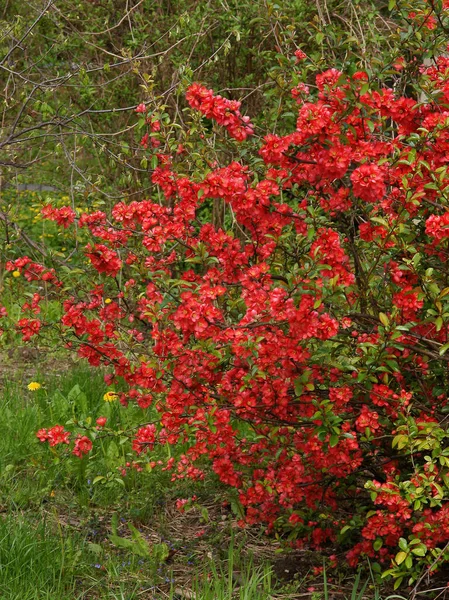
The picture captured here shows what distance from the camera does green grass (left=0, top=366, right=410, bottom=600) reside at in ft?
9.37

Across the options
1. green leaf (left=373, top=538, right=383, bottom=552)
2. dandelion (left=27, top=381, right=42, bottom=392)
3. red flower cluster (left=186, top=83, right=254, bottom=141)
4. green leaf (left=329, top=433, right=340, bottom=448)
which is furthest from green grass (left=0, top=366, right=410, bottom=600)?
red flower cluster (left=186, top=83, right=254, bottom=141)

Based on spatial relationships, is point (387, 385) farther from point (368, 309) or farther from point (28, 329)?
point (28, 329)

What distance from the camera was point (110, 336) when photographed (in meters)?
2.99

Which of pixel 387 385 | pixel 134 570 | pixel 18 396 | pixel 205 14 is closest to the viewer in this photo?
pixel 387 385

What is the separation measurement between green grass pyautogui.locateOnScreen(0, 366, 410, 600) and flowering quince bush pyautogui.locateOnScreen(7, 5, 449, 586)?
0.24m

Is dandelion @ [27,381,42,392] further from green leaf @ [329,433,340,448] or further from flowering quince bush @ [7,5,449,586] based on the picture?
green leaf @ [329,433,340,448]

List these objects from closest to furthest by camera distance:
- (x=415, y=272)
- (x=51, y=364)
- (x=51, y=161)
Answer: (x=415, y=272)
(x=51, y=364)
(x=51, y=161)

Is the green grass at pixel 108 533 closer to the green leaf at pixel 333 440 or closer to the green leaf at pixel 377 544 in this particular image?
the green leaf at pixel 377 544

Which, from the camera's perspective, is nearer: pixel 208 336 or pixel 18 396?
pixel 208 336

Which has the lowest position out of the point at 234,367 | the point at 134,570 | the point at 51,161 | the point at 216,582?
the point at 51,161

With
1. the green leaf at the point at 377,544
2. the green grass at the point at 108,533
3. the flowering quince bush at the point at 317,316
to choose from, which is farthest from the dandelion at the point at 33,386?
the green leaf at the point at 377,544

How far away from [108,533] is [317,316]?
4.42ft

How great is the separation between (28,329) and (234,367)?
2.14 ft

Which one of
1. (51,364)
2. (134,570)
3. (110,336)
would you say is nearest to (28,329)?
(110,336)
